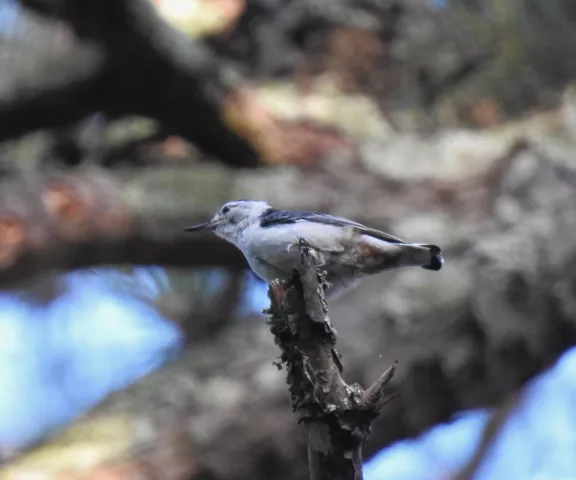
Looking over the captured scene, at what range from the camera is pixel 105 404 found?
2734 millimetres

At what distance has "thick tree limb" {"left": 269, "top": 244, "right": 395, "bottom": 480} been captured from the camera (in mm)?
1138

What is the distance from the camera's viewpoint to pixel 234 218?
2000mm

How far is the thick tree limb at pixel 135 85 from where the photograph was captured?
301 centimetres

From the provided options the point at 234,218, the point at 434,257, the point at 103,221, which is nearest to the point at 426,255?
the point at 434,257

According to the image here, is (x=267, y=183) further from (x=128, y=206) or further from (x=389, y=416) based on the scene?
(x=389, y=416)

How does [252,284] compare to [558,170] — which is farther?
[252,284]

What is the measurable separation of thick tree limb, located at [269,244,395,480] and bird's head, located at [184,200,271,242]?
0.68 meters

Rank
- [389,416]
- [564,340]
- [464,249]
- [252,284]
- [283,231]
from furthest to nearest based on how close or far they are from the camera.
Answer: [252,284] → [464,249] → [564,340] → [389,416] → [283,231]

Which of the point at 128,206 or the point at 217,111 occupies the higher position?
the point at 217,111

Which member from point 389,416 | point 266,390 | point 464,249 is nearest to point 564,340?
point 464,249

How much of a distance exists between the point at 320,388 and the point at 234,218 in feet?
2.93

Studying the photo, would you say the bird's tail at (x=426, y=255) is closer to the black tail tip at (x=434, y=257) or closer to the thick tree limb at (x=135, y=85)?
the black tail tip at (x=434, y=257)

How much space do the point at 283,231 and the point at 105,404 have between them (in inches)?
51.4

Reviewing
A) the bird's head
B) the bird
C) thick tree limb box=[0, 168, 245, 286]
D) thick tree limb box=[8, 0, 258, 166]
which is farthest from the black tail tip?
thick tree limb box=[8, 0, 258, 166]
